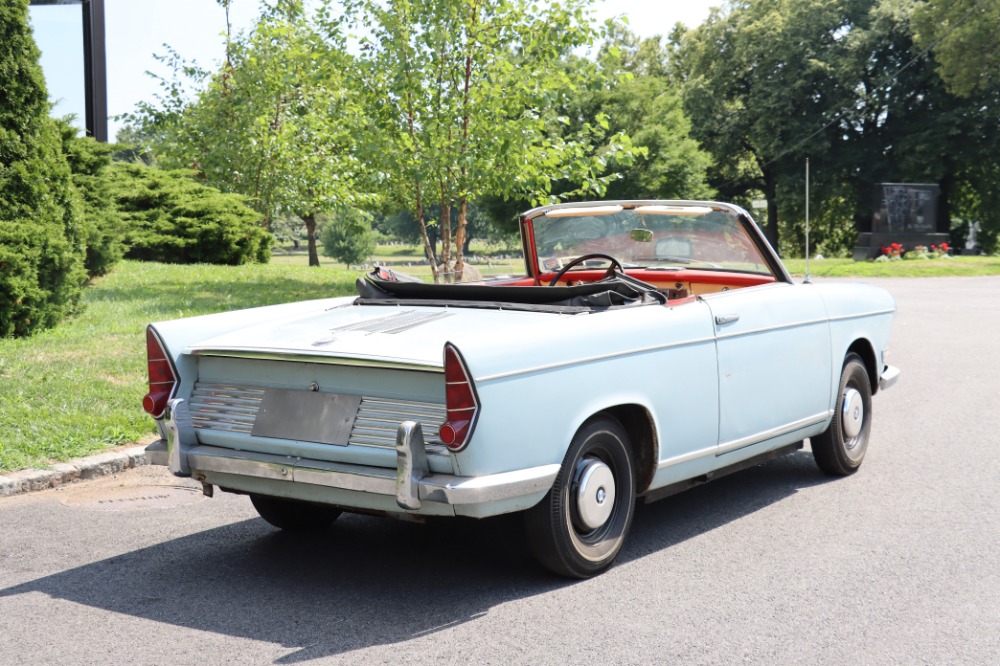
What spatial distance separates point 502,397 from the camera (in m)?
4.04

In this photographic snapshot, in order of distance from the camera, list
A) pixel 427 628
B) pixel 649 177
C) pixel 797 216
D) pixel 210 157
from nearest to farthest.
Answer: pixel 427 628 < pixel 210 157 < pixel 649 177 < pixel 797 216

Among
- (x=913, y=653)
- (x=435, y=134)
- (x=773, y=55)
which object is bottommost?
(x=913, y=653)

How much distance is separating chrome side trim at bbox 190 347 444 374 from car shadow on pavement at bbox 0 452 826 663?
918 millimetres

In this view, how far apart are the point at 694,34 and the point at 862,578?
58063 mm

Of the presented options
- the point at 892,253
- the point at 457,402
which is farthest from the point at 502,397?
the point at 892,253

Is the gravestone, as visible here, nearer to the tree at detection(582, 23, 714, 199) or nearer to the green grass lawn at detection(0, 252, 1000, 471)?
the tree at detection(582, 23, 714, 199)

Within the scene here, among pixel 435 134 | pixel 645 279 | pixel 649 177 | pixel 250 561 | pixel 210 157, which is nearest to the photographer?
pixel 250 561

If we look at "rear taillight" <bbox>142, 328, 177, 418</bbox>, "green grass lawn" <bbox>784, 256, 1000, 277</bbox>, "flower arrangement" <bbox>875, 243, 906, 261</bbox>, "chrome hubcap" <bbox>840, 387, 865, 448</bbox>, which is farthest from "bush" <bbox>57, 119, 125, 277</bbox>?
"flower arrangement" <bbox>875, 243, 906, 261</bbox>

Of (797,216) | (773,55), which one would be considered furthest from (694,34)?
(797,216)

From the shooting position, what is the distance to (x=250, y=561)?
16.0ft

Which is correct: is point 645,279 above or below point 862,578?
above

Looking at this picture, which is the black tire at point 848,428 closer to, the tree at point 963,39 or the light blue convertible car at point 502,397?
the light blue convertible car at point 502,397

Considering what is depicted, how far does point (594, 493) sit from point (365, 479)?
0.98 meters

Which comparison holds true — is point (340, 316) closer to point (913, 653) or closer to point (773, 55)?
point (913, 653)
